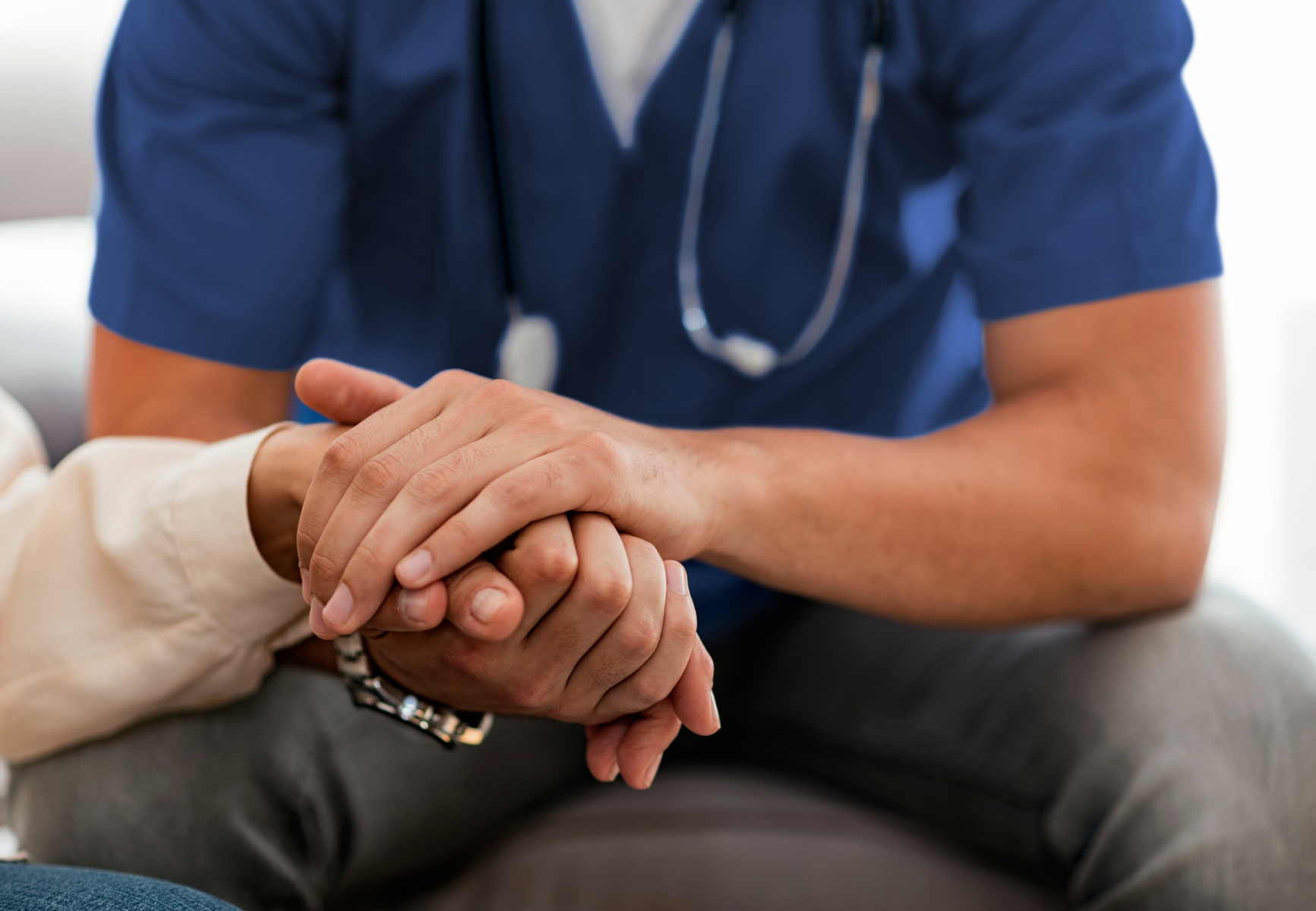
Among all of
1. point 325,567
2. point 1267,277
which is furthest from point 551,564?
point 1267,277

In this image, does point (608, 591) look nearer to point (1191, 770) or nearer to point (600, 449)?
point (600, 449)

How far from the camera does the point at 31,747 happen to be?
2.05 ft

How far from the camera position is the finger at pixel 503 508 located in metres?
0.46

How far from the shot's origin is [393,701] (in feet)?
1.96

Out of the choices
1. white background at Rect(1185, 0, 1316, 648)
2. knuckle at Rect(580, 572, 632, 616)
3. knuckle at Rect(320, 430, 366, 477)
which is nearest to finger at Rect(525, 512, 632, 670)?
knuckle at Rect(580, 572, 632, 616)

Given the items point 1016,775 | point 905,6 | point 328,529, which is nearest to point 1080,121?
point 905,6

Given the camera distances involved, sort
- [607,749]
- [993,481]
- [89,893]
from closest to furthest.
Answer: [89,893], [607,749], [993,481]

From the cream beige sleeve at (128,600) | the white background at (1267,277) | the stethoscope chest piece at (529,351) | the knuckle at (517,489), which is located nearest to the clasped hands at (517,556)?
the knuckle at (517,489)

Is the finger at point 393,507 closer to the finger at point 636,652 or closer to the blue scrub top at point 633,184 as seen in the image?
the finger at point 636,652

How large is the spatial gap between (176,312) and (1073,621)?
2.18ft

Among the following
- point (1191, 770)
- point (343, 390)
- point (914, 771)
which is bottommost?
point (914, 771)

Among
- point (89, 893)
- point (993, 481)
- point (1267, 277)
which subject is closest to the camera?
point (89, 893)

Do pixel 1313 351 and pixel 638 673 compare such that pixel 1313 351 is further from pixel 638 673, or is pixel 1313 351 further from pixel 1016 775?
pixel 638 673

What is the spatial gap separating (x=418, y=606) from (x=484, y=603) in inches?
1.3
